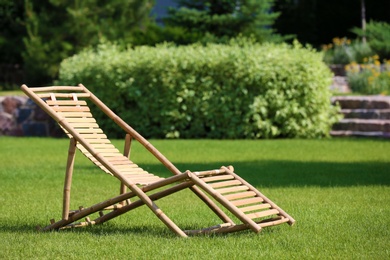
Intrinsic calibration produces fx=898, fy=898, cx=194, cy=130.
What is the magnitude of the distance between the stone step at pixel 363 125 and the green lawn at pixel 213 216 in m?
1.05

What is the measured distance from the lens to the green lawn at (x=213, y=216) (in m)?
6.14

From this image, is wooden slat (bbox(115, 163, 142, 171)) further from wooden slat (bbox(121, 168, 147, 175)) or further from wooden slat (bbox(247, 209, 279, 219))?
wooden slat (bbox(247, 209, 279, 219))

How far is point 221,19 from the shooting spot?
21.7m

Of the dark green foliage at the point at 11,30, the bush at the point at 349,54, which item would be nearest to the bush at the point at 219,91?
the bush at the point at 349,54

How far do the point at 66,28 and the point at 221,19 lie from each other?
12.2ft

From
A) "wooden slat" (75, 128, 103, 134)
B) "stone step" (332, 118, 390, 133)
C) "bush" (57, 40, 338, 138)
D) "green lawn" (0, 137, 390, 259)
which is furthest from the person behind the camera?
"stone step" (332, 118, 390, 133)

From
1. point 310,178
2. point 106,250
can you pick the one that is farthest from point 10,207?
point 310,178

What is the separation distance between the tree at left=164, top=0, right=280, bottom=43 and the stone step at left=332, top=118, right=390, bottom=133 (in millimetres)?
4900

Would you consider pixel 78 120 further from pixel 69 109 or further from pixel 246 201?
pixel 246 201

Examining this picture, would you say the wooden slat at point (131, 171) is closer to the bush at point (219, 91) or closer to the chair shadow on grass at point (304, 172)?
the chair shadow on grass at point (304, 172)

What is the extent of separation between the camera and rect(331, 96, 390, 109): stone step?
17.0 m

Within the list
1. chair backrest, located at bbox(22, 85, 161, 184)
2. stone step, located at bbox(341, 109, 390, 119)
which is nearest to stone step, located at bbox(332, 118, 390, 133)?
stone step, located at bbox(341, 109, 390, 119)

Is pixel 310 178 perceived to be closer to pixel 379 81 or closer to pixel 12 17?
pixel 379 81

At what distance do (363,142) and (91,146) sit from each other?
945 cm
